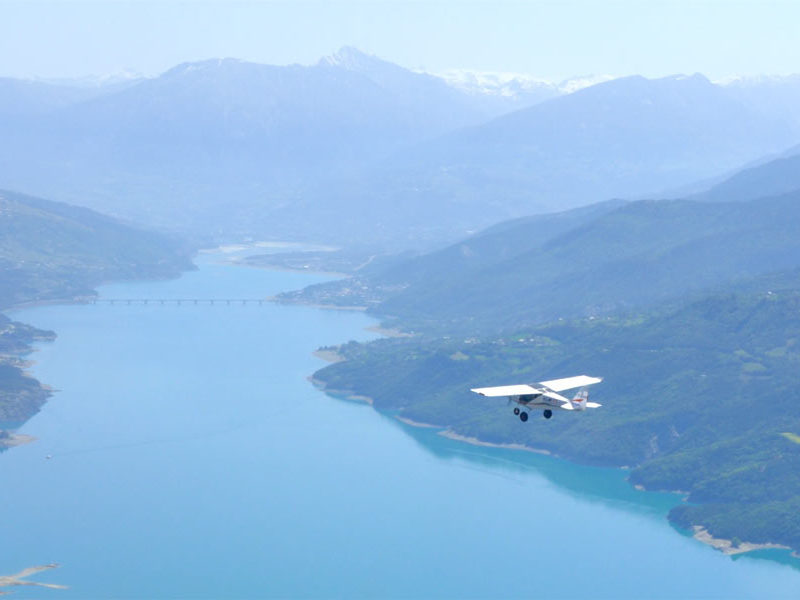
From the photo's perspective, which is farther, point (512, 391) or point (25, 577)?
point (25, 577)

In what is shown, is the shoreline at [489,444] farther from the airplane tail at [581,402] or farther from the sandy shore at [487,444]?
the airplane tail at [581,402]

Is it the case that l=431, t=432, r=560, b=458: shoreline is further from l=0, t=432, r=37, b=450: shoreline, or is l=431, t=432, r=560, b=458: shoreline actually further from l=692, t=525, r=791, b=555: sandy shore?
l=0, t=432, r=37, b=450: shoreline

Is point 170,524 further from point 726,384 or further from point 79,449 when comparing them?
point 726,384

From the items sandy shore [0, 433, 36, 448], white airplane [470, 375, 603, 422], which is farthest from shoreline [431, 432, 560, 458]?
white airplane [470, 375, 603, 422]

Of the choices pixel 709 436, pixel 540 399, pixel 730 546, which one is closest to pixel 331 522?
pixel 730 546

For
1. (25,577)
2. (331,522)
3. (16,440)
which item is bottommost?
(25,577)

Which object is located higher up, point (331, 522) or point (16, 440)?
point (16, 440)

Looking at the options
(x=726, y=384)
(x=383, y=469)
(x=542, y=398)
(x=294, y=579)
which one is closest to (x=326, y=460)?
(x=383, y=469)

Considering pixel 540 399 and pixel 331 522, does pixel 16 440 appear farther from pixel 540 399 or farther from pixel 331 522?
pixel 540 399
